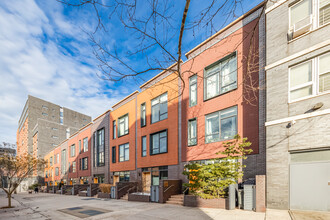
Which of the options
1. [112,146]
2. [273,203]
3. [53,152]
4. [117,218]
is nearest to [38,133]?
[53,152]

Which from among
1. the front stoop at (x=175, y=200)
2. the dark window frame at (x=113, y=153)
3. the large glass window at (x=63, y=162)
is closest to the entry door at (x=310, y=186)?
the front stoop at (x=175, y=200)

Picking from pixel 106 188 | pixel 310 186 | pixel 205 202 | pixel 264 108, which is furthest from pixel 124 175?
pixel 310 186

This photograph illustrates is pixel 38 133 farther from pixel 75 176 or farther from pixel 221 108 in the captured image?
pixel 221 108

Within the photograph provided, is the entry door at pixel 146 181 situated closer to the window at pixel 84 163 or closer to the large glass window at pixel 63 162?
the window at pixel 84 163

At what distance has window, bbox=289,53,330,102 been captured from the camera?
8141 mm

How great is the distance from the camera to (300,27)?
29.3 feet

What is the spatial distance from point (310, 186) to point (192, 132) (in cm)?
867

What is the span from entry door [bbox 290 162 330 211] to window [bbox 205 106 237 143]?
4434 millimetres

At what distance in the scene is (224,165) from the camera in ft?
35.2

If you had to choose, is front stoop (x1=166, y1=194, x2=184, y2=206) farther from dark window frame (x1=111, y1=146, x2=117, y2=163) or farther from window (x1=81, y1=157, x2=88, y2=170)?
window (x1=81, y1=157, x2=88, y2=170)

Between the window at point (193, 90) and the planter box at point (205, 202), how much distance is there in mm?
7235

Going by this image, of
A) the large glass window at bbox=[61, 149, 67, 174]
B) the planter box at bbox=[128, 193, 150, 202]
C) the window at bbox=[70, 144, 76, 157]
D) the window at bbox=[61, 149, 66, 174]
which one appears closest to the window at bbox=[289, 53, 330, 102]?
the planter box at bbox=[128, 193, 150, 202]

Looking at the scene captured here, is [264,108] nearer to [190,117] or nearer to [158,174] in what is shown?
[190,117]

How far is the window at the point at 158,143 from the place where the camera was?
1820 centimetres
